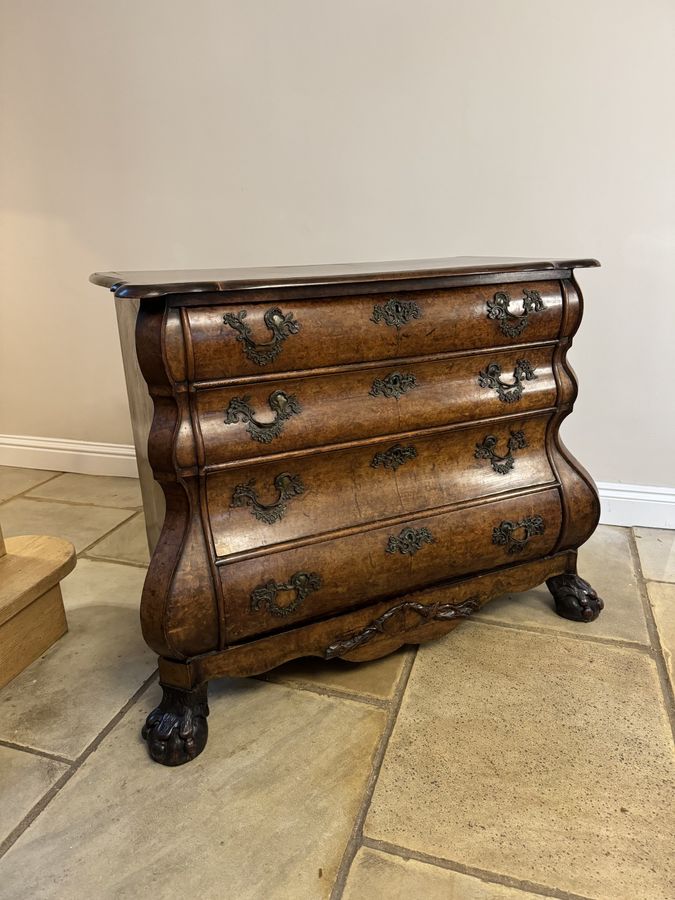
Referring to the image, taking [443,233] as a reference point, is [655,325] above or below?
below

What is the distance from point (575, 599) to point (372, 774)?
797 mm

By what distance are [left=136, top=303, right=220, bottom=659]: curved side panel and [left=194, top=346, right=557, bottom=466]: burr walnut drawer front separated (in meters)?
0.05

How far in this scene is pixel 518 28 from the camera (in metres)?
2.04

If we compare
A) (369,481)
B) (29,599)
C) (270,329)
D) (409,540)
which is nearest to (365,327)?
(270,329)

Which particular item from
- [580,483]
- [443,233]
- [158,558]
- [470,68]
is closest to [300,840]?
[158,558]

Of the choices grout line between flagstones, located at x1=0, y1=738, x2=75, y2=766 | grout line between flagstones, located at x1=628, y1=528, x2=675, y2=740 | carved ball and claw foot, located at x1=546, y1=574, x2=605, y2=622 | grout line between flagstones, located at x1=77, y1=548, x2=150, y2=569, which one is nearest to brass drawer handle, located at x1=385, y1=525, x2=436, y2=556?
carved ball and claw foot, located at x1=546, y1=574, x2=605, y2=622

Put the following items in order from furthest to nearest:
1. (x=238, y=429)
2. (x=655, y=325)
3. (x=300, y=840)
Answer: (x=655, y=325)
(x=238, y=429)
(x=300, y=840)

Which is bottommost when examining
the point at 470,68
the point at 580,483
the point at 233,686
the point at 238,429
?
the point at 233,686

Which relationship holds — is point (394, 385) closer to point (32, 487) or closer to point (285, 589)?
point (285, 589)

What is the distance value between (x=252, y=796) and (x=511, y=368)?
1073mm

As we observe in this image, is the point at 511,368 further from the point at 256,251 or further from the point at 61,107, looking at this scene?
the point at 61,107

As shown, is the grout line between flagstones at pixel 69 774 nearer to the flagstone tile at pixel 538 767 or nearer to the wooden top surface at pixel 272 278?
the flagstone tile at pixel 538 767

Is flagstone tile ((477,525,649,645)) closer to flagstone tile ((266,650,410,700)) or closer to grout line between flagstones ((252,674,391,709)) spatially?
flagstone tile ((266,650,410,700))

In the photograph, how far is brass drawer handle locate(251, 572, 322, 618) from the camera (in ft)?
4.37
